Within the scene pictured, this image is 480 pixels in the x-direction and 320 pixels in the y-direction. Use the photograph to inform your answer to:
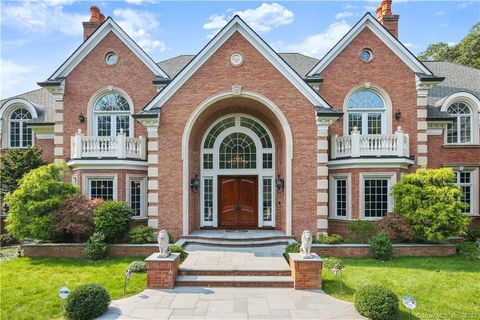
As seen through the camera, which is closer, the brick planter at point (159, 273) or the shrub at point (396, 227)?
the brick planter at point (159, 273)

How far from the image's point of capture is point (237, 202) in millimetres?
14875

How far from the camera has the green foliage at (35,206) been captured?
11477mm

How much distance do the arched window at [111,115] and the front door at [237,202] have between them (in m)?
5.74

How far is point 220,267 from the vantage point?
9.52 meters

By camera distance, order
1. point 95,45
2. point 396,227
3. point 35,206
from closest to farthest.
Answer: point 35,206, point 396,227, point 95,45

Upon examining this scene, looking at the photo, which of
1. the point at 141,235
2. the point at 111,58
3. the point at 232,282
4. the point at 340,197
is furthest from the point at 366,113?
the point at 111,58

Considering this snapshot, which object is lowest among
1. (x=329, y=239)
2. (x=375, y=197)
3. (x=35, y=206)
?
(x=329, y=239)

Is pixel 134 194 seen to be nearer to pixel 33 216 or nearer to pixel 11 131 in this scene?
pixel 33 216

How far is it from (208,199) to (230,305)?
766 centimetres

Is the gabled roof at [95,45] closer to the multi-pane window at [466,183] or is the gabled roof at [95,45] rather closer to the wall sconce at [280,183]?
the wall sconce at [280,183]

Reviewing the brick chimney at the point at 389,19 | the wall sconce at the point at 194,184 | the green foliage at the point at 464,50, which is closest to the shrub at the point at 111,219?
the wall sconce at the point at 194,184

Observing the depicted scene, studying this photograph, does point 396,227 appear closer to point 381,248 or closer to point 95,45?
point 381,248

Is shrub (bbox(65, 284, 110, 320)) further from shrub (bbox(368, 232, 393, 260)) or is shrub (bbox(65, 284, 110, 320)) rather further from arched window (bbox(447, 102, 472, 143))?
arched window (bbox(447, 102, 472, 143))

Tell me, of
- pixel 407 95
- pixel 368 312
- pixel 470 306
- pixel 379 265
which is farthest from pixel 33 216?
pixel 407 95
